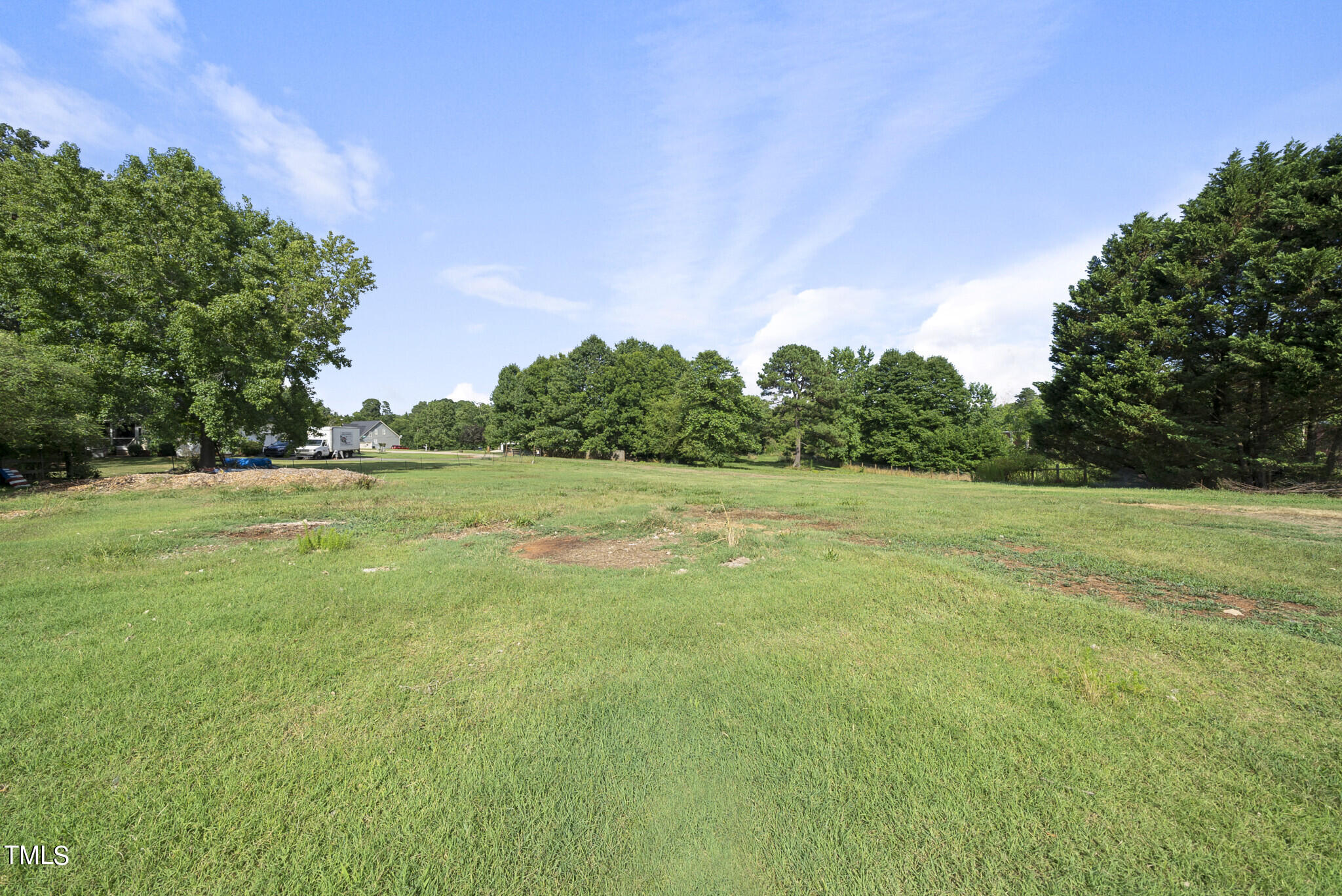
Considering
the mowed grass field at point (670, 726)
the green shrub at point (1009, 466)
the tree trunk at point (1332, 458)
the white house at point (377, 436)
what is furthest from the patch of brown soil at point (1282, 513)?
the white house at point (377, 436)

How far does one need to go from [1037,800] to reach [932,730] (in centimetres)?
71

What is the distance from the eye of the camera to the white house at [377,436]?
98750 mm

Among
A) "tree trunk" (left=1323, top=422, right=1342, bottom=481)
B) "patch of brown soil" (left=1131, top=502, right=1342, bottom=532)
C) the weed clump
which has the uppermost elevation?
"tree trunk" (left=1323, top=422, right=1342, bottom=481)

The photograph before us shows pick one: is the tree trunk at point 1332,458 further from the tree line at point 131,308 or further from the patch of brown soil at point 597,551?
the tree line at point 131,308

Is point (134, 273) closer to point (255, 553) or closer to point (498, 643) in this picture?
point (255, 553)

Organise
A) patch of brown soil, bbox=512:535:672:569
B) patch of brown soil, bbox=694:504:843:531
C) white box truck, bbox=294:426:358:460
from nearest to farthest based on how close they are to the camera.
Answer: patch of brown soil, bbox=512:535:672:569 < patch of brown soil, bbox=694:504:843:531 < white box truck, bbox=294:426:358:460

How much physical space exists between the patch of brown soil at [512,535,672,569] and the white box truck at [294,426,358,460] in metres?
53.1

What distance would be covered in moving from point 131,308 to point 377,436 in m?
91.0

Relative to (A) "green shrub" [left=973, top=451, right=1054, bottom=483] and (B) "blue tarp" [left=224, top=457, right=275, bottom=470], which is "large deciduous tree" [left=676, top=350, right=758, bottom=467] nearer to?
(A) "green shrub" [left=973, top=451, right=1054, bottom=483]

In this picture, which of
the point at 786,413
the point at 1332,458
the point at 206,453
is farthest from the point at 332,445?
the point at 1332,458

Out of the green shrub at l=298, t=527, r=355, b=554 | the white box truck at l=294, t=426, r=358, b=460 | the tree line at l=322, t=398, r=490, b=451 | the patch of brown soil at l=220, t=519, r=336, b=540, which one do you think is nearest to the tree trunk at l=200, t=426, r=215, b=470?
the patch of brown soil at l=220, t=519, r=336, b=540

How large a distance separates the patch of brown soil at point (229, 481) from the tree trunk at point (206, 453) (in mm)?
3509

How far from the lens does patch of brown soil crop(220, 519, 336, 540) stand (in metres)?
10.1

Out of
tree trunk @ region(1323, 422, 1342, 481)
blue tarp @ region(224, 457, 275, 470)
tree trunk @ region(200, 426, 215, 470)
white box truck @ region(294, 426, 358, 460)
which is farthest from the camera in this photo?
white box truck @ region(294, 426, 358, 460)
